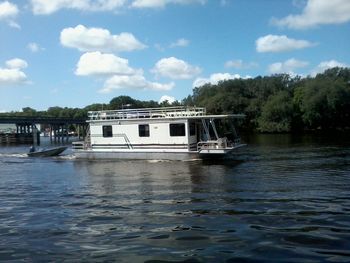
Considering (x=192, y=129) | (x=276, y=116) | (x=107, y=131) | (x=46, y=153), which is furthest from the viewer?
(x=276, y=116)

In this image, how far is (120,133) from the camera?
1495 inches

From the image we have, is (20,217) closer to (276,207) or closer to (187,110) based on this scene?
(276,207)

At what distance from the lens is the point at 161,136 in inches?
1411

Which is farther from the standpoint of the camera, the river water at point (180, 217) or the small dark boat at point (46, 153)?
the small dark boat at point (46, 153)

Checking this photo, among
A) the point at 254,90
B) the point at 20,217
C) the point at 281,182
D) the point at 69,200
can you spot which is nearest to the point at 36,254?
the point at 20,217

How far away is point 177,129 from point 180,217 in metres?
20.8

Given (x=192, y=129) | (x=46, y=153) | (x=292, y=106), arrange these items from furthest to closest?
(x=292, y=106) → (x=46, y=153) → (x=192, y=129)

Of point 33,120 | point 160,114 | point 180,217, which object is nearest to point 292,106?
point 33,120

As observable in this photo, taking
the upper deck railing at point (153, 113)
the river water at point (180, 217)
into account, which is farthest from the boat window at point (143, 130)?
the river water at point (180, 217)

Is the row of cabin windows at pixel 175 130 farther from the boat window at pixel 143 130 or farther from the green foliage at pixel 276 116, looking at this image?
the green foliage at pixel 276 116

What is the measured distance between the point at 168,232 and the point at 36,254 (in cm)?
367

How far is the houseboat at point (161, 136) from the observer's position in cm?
3428

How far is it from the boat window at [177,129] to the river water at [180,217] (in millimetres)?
8550

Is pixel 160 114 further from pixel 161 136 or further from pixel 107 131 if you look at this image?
pixel 107 131
